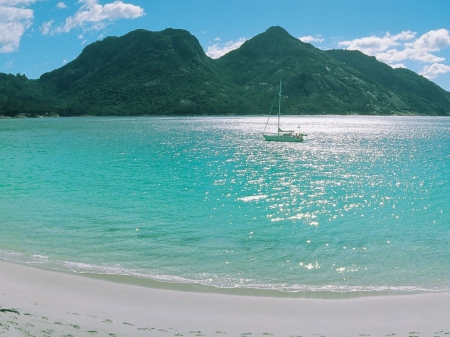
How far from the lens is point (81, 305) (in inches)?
438

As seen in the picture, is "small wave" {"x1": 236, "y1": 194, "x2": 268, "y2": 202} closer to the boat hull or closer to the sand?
the sand

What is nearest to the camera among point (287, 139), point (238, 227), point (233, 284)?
point (233, 284)


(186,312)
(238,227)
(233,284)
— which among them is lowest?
(233,284)

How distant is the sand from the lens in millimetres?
9336

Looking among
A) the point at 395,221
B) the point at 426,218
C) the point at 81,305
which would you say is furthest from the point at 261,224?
the point at 81,305

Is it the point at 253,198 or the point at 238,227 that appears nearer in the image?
the point at 238,227

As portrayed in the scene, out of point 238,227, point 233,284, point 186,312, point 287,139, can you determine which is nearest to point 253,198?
point 238,227

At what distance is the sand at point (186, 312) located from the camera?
9336 millimetres

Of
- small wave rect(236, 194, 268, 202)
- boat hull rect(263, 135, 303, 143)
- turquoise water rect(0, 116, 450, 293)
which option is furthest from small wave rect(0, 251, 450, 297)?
boat hull rect(263, 135, 303, 143)

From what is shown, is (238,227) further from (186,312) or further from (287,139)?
(287,139)

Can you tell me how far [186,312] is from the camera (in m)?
11.0

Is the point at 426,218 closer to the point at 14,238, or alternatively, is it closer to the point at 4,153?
the point at 14,238

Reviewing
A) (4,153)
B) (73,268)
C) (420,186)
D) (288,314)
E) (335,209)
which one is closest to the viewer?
(288,314)

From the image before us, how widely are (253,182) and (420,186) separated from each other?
14.8 meters
